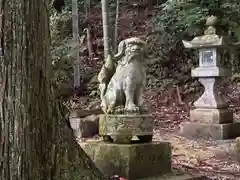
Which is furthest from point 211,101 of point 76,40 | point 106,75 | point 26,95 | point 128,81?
point 26,95

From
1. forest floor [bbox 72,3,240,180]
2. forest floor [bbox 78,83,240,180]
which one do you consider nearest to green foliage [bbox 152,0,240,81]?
forest floor [bbox 72,3,240,180]

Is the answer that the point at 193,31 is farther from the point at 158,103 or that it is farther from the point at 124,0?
the point at 124,0

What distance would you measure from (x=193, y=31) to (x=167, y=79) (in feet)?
5.57

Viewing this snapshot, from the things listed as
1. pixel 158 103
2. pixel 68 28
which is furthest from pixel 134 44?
pixel 68 28

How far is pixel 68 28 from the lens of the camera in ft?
51.0

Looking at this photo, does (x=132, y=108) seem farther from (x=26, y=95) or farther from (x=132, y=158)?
(x=26, y=95)

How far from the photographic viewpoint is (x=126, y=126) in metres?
4.57

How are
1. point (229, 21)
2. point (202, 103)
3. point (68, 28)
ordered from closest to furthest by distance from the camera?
point (202, 103) < point (229, 21) < point (68, 28)

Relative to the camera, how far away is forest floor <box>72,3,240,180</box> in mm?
5719

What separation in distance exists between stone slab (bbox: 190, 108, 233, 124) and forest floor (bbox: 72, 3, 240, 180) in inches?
20.2

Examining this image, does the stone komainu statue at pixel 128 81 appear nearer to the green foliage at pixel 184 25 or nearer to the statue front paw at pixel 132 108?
the statue front paw at pixel 132 108

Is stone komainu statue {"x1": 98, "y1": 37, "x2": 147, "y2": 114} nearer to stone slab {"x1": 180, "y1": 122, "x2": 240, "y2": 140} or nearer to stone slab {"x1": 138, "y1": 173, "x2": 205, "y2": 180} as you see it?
stone slab {"x1": 138, "y1": 173, "x2": 205, "y2": 180}

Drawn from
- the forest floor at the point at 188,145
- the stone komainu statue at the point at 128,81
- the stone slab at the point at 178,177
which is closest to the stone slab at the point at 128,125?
the stone komainu statue at the point at 128,81

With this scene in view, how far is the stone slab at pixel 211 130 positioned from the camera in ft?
26.7
